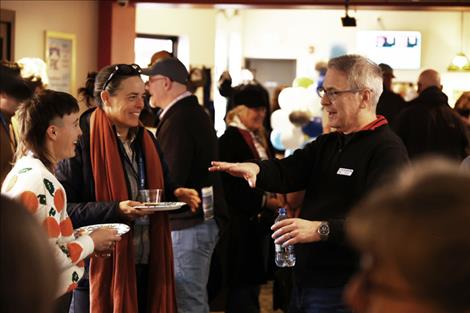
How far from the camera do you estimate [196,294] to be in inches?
198

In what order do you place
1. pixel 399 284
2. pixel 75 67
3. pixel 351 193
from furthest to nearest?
pixel 75 67 < pixel 351 193 < pixel 399 284

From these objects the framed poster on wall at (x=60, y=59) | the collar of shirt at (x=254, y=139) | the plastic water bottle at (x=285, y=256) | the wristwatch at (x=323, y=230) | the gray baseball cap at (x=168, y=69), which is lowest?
the plastic water bottle at (x=285, y=256)

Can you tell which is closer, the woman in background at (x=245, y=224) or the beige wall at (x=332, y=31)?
the woman in background at (x=245, y=224)

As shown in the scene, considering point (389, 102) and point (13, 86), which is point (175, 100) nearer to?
point (13, 86)

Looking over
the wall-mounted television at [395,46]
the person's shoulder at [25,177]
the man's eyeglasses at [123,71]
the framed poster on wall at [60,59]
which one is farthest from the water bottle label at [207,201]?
the wall-mounted television at [395,46]

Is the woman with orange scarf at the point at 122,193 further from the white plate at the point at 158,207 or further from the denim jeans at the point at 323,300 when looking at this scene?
the denim jeans at the point at 323,300

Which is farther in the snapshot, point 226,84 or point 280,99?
point 280,99

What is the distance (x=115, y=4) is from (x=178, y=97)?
5452 millimetres

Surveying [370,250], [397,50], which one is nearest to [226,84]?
[370,250]

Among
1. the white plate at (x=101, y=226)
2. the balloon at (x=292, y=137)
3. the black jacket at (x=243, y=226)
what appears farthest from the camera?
the balloon at (x=292, y=137)

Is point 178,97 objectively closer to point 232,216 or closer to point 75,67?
point 232,216

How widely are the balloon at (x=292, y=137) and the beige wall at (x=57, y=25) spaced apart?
8.76 ft

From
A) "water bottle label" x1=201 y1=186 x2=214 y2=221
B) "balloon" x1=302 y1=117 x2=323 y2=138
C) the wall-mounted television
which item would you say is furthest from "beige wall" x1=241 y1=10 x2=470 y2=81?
"water bottle label" x1=201 y1=186 x2=214 y2=221

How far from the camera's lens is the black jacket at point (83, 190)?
3787 mm
